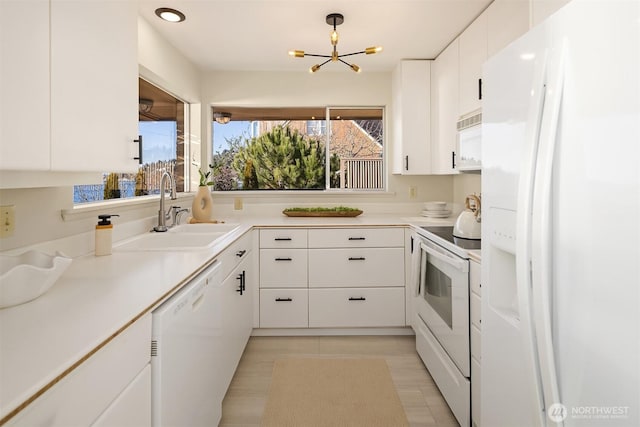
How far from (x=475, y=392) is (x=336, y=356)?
1.17m

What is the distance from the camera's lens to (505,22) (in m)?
2.08

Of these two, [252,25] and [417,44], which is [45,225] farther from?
[417,44]

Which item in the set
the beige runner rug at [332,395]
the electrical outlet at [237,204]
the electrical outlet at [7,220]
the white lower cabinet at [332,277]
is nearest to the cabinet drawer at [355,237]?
the white lower cabinet at [332,277]

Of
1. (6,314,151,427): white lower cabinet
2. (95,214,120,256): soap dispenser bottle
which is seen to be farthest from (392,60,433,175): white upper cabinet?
(6,314,151,427): white lower cabinet

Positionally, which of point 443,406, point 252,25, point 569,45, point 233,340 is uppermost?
point 252,25

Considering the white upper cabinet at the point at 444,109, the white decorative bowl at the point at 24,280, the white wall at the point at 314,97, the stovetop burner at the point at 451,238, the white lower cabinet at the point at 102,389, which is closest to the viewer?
the white lower cabinet at the point at 102,389

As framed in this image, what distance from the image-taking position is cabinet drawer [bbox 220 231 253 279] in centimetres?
203

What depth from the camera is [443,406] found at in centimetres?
213

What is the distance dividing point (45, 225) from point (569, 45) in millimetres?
1900

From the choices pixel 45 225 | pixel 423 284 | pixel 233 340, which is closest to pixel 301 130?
pixel 423 284

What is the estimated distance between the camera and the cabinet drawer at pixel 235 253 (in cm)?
203

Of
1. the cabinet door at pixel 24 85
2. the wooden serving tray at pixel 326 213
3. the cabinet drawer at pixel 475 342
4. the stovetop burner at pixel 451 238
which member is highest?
the cabinet door at pixel 24 85

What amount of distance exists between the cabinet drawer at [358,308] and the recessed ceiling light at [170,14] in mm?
2177

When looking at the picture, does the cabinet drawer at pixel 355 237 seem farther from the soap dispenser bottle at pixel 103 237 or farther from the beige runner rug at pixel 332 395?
the soap dispenser bottle at pixel 103 237
